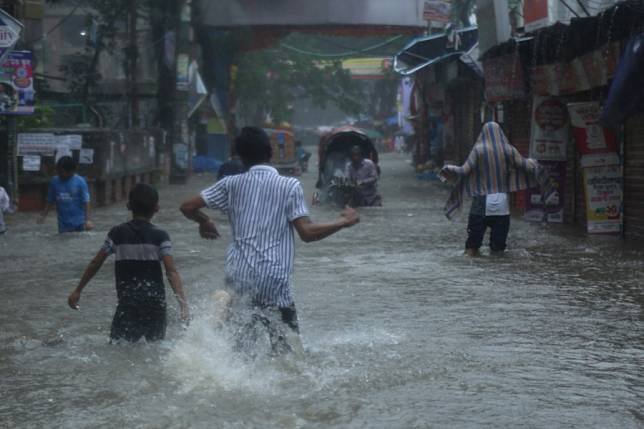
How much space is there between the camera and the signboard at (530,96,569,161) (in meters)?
17.4

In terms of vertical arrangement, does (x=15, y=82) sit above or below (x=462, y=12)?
below

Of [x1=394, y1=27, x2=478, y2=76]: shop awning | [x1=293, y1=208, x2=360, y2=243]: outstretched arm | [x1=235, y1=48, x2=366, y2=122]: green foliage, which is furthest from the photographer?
[x1=235, y1=48, x2=366, y2=122]: green foliage

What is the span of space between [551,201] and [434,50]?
12.3 metres

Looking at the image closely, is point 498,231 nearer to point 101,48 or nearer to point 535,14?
point 535,14

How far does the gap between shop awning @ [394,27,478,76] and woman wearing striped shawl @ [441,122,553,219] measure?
14.1 metres

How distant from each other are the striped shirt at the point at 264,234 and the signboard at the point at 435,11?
25.7 metres

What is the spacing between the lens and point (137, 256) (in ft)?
22.3

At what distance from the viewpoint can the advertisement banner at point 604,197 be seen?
1533cm

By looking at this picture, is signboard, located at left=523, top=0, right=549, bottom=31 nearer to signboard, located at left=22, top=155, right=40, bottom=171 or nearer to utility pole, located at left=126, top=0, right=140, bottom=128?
signboard, located at left=22, top=155, right=40, bottom=171

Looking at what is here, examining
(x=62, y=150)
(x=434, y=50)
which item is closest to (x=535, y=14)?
(x=434, y=50)

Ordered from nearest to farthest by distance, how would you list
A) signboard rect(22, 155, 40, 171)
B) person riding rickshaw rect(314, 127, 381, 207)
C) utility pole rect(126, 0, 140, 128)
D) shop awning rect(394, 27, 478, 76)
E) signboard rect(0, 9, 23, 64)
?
1. signboard rect(0, 9, 23, 64)
2. signboard rect(22, 155, 40, 171)
3. person riding rickshaw rect(314, 127, 381, 207)
4. shop awning rect(394, 27, 478, 76)
5. utility pole rect(126, 0, 140, 128)

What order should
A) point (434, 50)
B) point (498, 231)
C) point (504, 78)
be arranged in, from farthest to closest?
point (434, 50) → point (504, 78) → point (498, 231)

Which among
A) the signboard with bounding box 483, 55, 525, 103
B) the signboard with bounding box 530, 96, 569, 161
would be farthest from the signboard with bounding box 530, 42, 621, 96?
the signboard with bounding box 483, 55, 525, 103

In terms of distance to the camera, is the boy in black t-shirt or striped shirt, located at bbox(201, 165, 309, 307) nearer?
striped shirt, located at bbox(201, 165, 309, 307)
